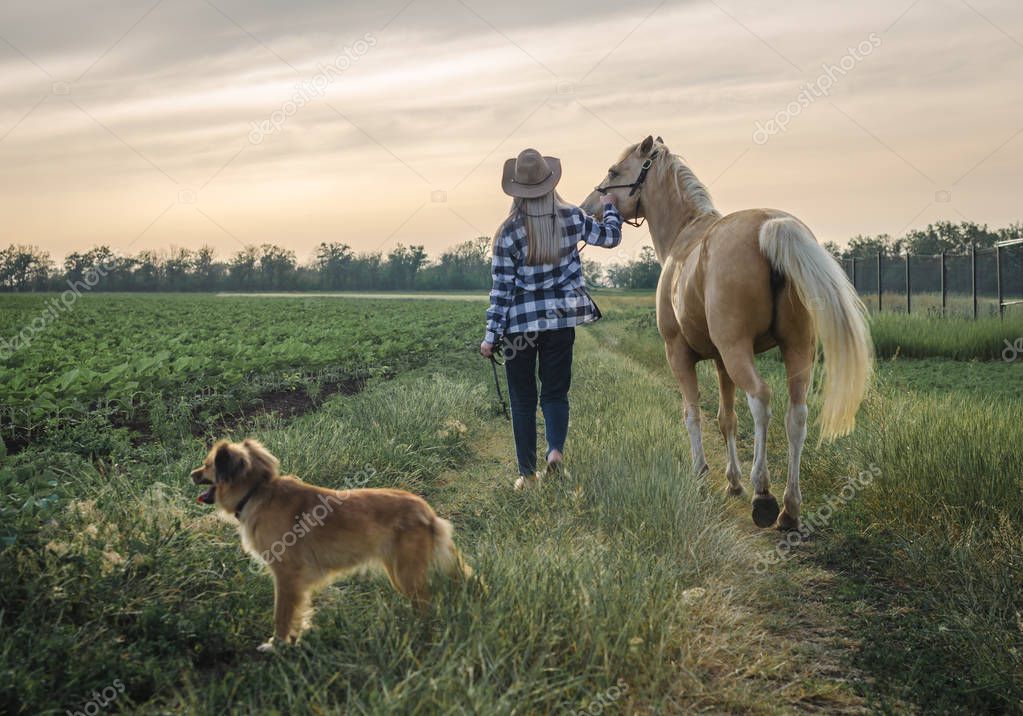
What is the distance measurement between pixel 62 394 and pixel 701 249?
838cm

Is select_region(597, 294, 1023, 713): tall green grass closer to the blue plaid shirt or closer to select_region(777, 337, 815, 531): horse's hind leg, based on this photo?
select_region(777, 337, 815, 531): horse's hind leg

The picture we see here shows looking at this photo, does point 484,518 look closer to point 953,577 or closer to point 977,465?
point 953,577

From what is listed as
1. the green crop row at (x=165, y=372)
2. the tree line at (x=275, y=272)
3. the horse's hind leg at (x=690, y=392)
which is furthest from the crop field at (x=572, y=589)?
the tree line at (x=275, y=272)

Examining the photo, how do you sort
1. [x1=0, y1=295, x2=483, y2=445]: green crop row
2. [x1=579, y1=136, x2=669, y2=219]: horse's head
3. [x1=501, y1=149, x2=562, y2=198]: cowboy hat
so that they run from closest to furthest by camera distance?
[x1=501, y1=149, x2=562, y2=198]: cowboy hat, [x1=579, y1=136, x2=669, y2=219]: horse's head, [x1=0, y1=295, x2=483, y2=445]: green crop row

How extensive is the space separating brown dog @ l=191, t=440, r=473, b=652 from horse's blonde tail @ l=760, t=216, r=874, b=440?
3005 millimetres

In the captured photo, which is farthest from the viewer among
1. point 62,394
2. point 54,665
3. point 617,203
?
point 62,394

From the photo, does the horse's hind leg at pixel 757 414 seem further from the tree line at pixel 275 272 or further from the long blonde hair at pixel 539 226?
the tree line at pixel 275 272

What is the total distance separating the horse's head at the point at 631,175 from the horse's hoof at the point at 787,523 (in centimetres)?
295

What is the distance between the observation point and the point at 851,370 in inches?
201


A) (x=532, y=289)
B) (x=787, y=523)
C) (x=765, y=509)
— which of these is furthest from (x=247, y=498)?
(x=787, y=523)

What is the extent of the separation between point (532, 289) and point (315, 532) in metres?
3.03

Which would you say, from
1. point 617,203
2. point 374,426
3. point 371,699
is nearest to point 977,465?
point 617,203

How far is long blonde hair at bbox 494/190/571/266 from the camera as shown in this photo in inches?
227

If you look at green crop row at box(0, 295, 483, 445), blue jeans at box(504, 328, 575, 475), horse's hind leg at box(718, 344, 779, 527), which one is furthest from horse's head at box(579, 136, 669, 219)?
green crop row at box(0, 295, 483, 445)
